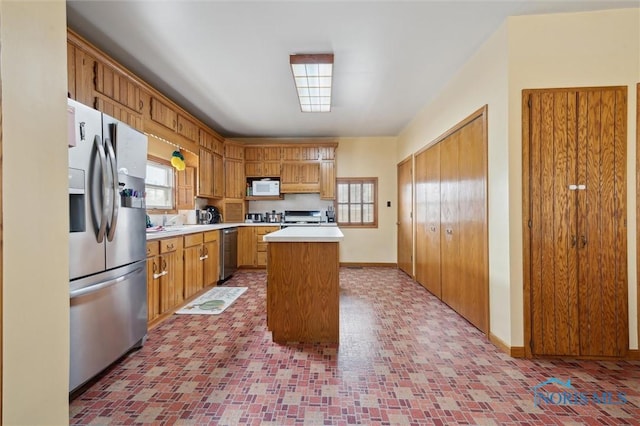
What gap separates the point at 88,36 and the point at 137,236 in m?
1.85

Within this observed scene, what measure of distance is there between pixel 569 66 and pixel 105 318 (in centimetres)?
395

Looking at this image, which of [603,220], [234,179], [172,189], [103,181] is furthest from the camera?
[234,179]

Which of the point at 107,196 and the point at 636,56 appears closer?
the point at 107,196

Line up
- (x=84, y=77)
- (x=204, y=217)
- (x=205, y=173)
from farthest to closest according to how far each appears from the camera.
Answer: (x=204, y=217)
(x=205, y=173)
(x=84, y=77)

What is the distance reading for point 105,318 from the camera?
6.44 feet

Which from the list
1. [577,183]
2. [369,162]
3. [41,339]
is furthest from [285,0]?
[369,162]

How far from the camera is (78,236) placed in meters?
1.76

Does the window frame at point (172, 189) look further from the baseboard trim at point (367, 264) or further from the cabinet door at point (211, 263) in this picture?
the baseboard trim at point (367, 264)

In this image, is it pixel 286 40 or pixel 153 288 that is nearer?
pixel 286 40

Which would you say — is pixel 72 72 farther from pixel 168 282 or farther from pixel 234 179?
pixel 234 179

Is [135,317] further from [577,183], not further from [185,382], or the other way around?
[577,183]

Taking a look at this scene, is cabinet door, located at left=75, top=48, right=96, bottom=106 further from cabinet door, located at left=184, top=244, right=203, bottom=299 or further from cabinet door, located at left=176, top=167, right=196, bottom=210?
cabinet door, located at left=176, top=167, right=196, bottom=210

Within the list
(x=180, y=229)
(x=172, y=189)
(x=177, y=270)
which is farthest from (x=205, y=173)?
(x=177, y=270)

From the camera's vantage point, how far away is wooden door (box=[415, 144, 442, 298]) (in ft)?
12.1
